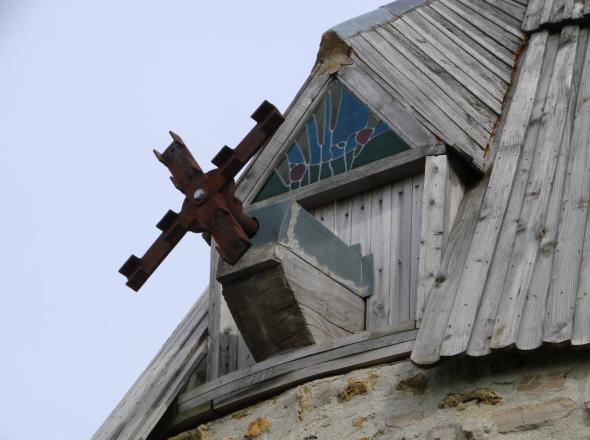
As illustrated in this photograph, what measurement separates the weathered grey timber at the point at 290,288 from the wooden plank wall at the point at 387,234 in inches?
3.9

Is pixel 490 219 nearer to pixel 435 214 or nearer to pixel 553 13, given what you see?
pixel 435 214

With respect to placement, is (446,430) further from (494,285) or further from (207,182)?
(207,182)

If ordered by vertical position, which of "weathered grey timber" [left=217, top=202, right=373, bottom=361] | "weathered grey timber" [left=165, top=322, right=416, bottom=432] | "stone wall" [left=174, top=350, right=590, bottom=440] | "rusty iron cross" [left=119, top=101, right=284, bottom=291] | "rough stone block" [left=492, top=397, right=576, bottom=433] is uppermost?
"rusty iron cross" [left=119, top=101, right=284, bottom=291]

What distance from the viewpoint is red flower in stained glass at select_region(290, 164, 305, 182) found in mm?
6500

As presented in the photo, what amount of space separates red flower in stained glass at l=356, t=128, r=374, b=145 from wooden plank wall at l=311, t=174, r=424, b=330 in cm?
23

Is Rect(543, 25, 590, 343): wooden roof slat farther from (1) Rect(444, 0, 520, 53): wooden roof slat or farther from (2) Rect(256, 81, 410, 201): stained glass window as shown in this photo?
(1) Rect(444, 0, 520, 53): wooden roof slat

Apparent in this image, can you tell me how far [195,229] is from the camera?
19.2 feet

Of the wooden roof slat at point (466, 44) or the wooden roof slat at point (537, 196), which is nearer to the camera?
the wooden roof slat at point (537, 196)

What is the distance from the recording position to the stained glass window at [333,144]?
6250 millimetres

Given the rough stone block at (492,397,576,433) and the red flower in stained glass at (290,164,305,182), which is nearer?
the rough stone block at (492,397,576,433)

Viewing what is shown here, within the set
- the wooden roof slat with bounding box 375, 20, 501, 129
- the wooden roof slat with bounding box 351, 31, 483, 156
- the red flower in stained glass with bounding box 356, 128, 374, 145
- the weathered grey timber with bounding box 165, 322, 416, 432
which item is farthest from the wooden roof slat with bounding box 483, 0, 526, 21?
the weathered grey timber with bounding box 165, 322, 416, 432

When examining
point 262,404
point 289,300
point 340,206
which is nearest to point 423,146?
point 340,206

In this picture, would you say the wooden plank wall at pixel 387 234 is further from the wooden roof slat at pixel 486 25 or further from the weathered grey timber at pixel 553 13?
the weathered grey timber at pixel 553 13

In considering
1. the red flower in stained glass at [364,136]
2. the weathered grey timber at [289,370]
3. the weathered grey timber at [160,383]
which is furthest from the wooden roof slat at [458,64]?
the weathered grey timber at [160,383]
